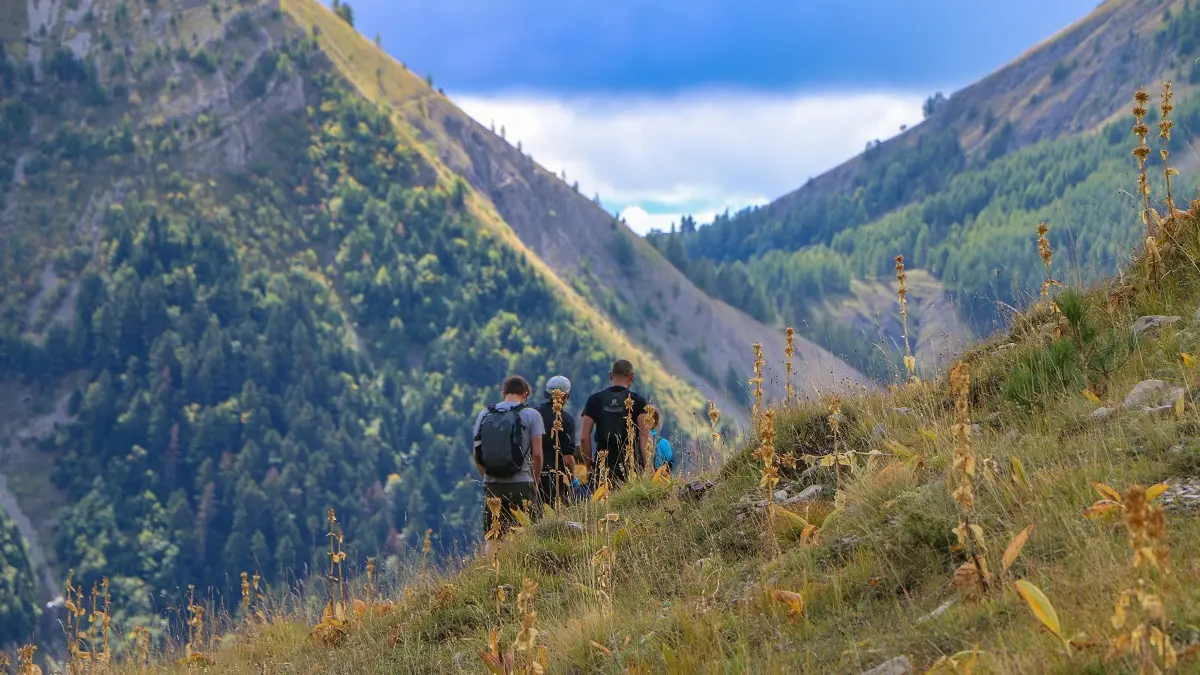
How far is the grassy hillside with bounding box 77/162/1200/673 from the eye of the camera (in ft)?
11.2

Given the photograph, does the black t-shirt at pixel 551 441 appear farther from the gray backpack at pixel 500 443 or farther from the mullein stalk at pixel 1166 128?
the mullein stalk at pixel 1166 128

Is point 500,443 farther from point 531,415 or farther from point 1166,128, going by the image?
point 1166,128

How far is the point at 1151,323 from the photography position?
5809 mm

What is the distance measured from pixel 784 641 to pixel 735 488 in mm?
2181

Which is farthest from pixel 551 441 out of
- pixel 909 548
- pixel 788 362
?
pixel 909 548

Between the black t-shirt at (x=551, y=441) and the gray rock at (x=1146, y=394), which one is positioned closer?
the gray rock at (x=1146, y=394)

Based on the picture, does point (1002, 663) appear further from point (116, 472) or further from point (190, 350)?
point (190, 350)

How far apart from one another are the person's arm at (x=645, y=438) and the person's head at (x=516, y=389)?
0.90m

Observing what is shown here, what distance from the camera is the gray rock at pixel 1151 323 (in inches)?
225

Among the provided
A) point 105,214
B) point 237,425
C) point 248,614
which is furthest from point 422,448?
point 248,614

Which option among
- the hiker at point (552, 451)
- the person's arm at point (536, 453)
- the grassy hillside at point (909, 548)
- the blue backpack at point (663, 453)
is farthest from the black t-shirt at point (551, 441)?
the grassy hillside at point (909, 548)

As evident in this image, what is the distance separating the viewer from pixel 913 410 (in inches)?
233

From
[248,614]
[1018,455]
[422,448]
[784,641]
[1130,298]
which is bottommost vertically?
[422,448]

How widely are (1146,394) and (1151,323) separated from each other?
1018 millimetres
